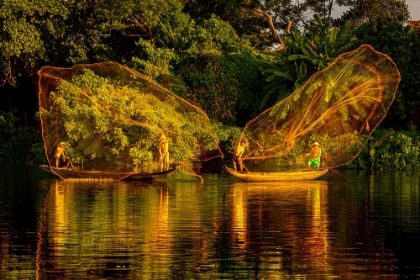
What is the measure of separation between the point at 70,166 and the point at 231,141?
10.3 m

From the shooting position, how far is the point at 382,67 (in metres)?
29.3

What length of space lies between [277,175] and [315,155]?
127 cm

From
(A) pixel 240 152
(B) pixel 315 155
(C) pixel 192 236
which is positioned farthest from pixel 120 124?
(C) pixel 192 236

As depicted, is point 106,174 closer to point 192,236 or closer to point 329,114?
point 329,114

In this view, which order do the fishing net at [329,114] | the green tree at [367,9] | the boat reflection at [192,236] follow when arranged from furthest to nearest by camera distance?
the green tree at [367,9] < the fishing net at [329,114] < the boat reflection at [192,236]

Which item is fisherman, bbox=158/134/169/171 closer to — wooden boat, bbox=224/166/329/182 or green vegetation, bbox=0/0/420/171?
wooden boat, bbox=224/166/329/182

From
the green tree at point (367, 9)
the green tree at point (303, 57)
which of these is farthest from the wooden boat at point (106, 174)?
the green tree at point (367, 9)

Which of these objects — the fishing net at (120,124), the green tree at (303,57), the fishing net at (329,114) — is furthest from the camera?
the green tree at (303,57)

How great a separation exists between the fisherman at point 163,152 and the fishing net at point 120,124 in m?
0.22

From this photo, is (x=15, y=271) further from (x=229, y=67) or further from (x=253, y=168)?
(x=229, y=67)

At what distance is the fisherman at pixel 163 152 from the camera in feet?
101

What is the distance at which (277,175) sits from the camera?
1206 inches

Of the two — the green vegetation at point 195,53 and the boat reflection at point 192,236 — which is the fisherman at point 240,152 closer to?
the boat reflection at point 192,236

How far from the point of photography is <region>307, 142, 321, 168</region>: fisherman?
101 feet
